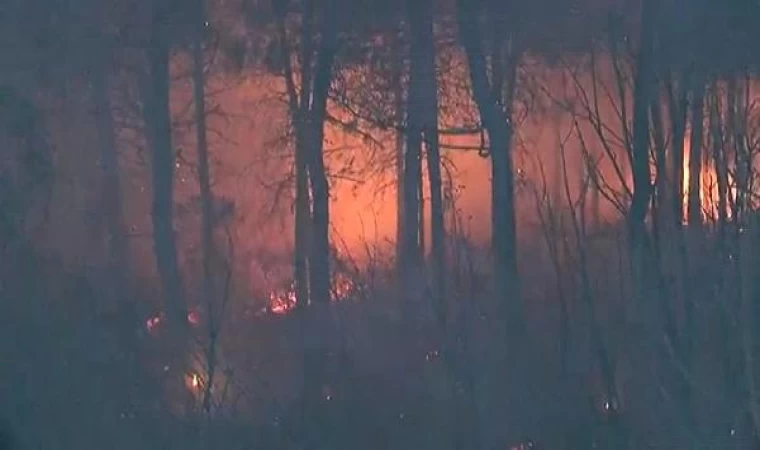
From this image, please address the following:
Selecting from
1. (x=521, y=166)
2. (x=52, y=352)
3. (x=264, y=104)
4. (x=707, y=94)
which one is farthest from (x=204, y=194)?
(x=707, y=94)

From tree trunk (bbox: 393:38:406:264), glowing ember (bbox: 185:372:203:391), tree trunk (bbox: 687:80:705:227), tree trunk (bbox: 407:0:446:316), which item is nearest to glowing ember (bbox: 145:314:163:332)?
glowing ember (bbox: 185:372:203:391)

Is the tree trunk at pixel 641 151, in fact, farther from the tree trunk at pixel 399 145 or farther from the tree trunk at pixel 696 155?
the tree trunk at pixel 399 145

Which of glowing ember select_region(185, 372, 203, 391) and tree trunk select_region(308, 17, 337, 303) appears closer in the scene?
tree trunk select_region(308, 17, 337, 303)

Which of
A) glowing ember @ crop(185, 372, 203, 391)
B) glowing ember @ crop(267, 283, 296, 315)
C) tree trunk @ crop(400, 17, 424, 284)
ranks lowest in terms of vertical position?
glowing ember @ crop(185, 372, 203, 391)

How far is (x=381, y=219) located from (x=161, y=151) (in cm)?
83

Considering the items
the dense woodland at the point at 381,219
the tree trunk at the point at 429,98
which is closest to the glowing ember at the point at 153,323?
the dense woodland at the point at 381,219

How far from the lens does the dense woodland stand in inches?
123

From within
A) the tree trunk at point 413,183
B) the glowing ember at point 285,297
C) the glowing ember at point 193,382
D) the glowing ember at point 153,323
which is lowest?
the glowing ember at point 193,382

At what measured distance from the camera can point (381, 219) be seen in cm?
310

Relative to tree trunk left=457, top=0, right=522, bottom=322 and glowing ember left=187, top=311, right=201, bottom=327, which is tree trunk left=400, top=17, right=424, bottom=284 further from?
glowing ember left=187, top=311, right=201, bottom=327

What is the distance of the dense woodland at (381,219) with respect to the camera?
312cm

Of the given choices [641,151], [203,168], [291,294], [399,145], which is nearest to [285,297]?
[291,294]

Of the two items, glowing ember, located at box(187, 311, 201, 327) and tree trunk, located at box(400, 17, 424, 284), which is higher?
tree trunk, located at box(400, 17, 424, 284)

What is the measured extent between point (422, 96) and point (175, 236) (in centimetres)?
102
